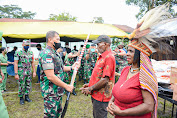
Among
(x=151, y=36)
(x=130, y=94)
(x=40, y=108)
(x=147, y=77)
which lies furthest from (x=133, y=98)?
(x=40, y=108)

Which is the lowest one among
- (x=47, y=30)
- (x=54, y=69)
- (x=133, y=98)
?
(x=133, y=98)

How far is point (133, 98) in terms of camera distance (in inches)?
56.1

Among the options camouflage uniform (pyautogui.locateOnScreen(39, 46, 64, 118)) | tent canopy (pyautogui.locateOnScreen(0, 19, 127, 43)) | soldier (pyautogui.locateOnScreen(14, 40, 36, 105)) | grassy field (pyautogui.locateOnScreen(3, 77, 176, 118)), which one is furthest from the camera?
tent canopy (pyautogui.locateOnScreen(0, 19, 127, 43))

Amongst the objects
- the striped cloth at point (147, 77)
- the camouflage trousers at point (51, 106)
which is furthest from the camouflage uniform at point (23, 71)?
the striped cloth at point (147, 77)

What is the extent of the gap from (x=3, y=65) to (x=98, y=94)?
5.53 metres

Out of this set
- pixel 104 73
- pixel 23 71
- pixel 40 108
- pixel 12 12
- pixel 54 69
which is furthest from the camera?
pixel 12 12

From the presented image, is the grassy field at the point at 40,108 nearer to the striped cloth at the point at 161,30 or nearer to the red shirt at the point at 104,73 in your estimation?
the red shirt at the point at 104,73

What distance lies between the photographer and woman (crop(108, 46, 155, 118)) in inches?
53.5

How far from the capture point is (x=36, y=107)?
4.42 metres

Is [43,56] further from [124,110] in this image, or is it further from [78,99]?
[78,99]

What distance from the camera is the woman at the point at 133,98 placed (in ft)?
4.46

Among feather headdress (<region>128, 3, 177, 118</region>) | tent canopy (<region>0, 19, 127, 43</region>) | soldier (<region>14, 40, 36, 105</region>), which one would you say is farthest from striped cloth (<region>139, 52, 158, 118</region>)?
tent canopy (<region>0, 19, 127, 43</region>)

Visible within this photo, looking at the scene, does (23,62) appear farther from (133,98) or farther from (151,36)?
(151,36)

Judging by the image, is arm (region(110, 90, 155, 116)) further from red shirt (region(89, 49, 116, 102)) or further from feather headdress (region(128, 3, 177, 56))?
red shirt (region(89, 49, 116, 102))
